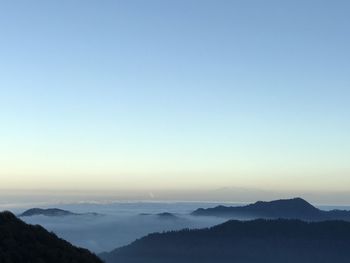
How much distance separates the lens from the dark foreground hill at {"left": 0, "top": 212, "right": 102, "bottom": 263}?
6050cm

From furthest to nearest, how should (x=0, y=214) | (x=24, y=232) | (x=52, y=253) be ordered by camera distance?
1. (x=0, y=214)
2. (x=24, y=232)
3. (x=52, y=253)

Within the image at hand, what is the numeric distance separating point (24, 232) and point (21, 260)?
34.2ft

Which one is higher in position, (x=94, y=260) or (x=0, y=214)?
(x=0, y=214)

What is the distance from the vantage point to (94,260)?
2675 inches

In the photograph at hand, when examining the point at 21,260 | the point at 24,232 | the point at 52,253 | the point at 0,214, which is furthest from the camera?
the point at 0,214

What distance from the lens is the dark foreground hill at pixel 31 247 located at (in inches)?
2382

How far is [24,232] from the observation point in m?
69.6

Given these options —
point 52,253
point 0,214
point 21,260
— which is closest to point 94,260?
point 52,253

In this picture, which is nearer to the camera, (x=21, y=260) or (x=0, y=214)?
(x=21, y=260)

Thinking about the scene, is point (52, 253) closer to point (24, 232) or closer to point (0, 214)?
point (24, 232)

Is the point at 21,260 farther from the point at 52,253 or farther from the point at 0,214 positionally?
the point at 0,214

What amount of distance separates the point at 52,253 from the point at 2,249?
6.19 meters

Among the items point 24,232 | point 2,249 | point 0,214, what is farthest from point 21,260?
point 0,214

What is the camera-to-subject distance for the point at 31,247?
6475cm
